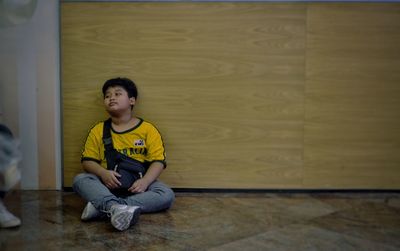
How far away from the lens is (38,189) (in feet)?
5.49

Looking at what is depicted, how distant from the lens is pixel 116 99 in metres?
1.54

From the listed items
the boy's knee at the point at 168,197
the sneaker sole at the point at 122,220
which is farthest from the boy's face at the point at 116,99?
the sneaker sole at the point at 122,220

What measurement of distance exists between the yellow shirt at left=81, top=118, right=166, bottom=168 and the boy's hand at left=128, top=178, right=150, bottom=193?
105 millimetres

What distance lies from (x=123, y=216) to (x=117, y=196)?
255mm

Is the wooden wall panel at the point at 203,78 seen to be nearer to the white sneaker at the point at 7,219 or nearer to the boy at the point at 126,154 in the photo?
the boy at the point at 126,154

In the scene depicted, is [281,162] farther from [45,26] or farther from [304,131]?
[45,26]

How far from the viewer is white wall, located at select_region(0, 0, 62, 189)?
160cm

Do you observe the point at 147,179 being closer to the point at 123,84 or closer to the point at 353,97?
the point at 123,84

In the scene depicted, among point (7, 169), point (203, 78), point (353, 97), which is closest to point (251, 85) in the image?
point (203, 78)

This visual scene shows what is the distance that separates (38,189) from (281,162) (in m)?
0.96

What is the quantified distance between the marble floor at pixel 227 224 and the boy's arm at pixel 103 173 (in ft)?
0.43

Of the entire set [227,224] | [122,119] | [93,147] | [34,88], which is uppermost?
[34,88]

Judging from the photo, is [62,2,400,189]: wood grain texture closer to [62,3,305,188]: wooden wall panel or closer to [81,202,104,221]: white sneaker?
[62,3,305,188]: wooden wall panel

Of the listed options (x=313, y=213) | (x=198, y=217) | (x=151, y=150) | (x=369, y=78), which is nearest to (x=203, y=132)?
(x=151, y=150)
